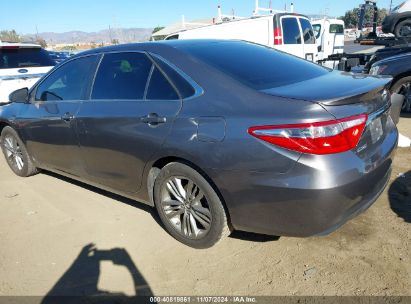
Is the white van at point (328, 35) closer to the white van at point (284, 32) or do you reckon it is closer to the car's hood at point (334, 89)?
the white van at point (284, 32)

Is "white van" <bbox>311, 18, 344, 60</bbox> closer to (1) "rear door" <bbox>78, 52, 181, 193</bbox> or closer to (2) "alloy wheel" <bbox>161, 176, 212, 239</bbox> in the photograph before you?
(1) "rear door" <bbox>78, 52, 181, 193</bbox>

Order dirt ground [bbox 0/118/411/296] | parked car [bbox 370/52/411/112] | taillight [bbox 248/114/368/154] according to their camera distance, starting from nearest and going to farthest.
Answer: taillight [bbox 248/114/368/154]
dirt ground [bbox 0/118/411/296]
parked car [bbox 370/52/411/112]

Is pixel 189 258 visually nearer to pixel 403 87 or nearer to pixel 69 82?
pixel 69 82

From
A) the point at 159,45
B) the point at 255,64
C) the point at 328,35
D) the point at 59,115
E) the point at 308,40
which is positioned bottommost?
the point at 328,35

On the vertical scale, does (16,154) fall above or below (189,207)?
below

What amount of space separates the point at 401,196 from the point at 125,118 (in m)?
2.77

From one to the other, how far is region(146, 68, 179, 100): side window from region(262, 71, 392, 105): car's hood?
776 millimetres

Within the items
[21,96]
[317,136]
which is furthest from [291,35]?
[317,136]

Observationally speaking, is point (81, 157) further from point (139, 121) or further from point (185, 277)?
point (185, 277)

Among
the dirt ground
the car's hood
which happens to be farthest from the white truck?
the car's hood

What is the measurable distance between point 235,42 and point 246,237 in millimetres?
1858

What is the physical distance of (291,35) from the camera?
10.9m

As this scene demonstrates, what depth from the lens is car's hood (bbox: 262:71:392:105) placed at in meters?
2.39

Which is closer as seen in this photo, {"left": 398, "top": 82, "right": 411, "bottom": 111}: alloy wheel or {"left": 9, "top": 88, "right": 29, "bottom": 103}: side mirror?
{"left": 9, "top": 88, "right": 29, "bottom": 103}: side mirror
